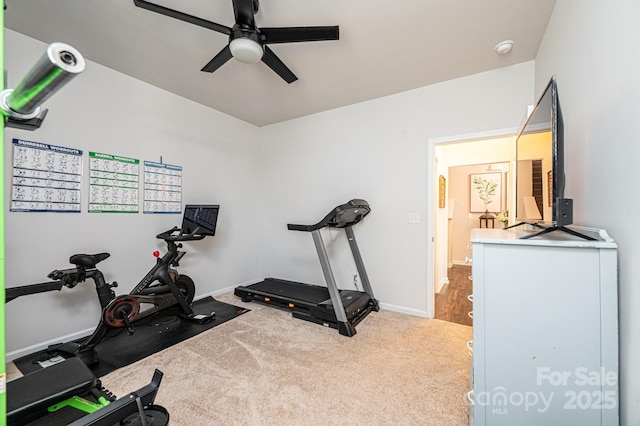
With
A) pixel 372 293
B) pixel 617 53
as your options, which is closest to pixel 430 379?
pixel 372 293

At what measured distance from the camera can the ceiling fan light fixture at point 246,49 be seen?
1.86 meters

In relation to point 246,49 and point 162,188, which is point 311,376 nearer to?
point 246,49

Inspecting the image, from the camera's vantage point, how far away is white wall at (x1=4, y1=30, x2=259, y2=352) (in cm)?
229

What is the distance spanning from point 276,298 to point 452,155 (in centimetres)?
466

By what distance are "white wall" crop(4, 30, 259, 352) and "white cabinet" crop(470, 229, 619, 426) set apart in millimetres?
3176

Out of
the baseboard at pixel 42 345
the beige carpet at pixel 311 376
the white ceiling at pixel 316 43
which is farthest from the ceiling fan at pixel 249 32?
the baseboard at pixel 42 345

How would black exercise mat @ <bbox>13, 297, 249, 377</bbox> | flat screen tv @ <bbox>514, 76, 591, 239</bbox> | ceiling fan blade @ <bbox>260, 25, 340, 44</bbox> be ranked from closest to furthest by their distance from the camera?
flat screen tv @ <bbox>514, 76, 591, 239</bbox>, ceiling fan blade @ <bbox>260, 25, 340, 44</bbox>, black exercise mat @ <bbox>13, 297, 249, 377</bbox>

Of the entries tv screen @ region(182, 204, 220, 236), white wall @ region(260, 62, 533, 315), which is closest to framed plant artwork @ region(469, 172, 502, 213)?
white wall @ region(260, 62, 533, 315)

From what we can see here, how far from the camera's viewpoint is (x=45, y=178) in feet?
7.85

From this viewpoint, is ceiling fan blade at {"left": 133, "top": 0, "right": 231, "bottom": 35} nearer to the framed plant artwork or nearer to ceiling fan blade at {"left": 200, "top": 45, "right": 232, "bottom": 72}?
ceiling fan blade at {"left": 200, "top": 45, "right": 232, "bottom": 72}

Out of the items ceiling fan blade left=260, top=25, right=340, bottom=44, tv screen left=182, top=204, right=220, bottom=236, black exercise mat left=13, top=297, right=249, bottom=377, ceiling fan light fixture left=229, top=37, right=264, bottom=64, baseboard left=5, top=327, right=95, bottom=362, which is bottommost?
black exercise mat left=13, top=297, right=249, bottom=377

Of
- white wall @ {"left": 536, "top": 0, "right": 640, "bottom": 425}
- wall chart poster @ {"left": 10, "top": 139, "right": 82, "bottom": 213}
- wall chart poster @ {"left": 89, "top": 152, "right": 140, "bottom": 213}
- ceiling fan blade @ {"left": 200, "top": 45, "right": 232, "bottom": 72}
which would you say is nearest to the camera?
white wall @ {"left": 536, "top": 0, "right": 640, "bottom": 425}

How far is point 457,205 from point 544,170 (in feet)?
17.1

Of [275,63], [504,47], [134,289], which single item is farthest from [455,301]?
[134,289]
